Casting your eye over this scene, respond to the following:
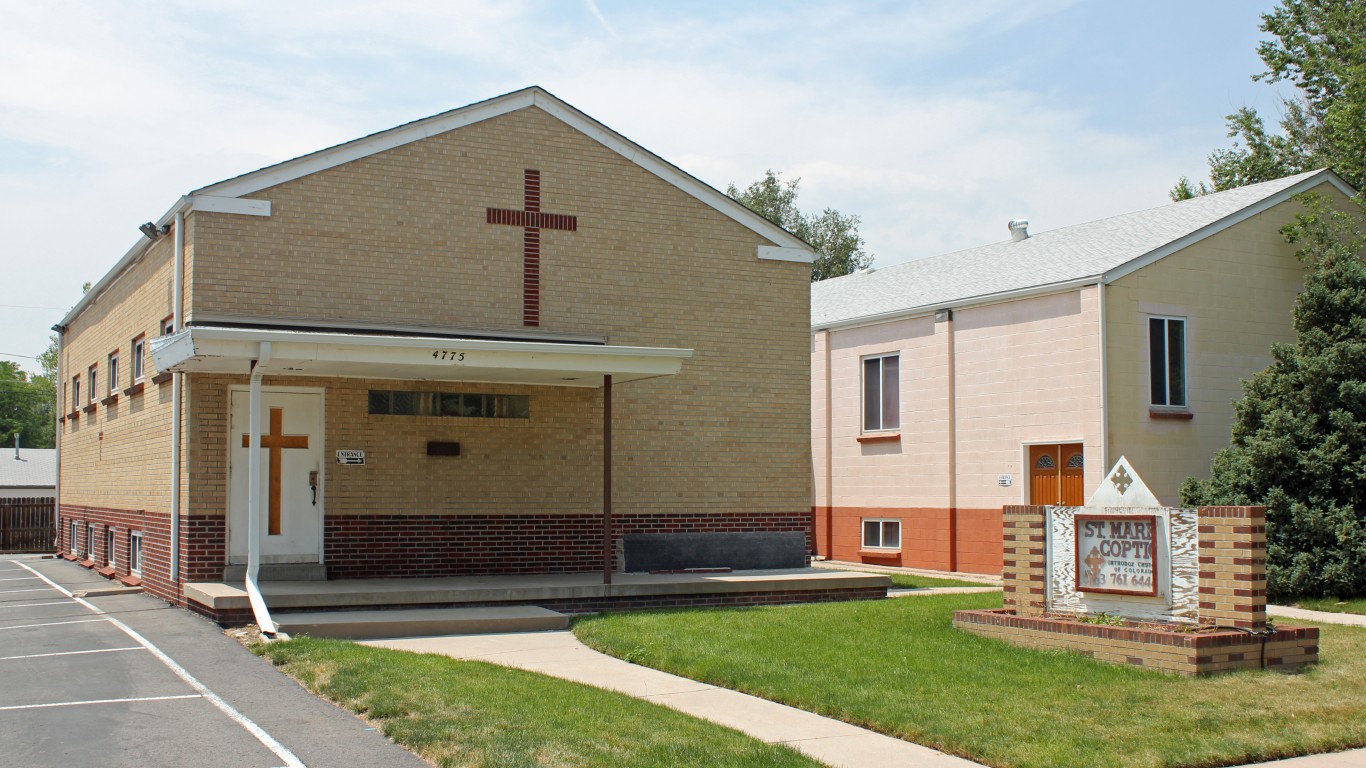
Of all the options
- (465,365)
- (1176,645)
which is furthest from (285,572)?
(1176,645)

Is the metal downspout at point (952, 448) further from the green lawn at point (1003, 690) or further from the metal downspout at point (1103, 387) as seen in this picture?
the green lawn at point (1003, 690)

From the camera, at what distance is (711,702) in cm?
988

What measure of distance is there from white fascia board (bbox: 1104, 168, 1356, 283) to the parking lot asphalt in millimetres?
14694

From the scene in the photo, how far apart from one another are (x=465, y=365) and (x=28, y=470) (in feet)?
121

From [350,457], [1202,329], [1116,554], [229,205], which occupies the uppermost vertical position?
[229,205]

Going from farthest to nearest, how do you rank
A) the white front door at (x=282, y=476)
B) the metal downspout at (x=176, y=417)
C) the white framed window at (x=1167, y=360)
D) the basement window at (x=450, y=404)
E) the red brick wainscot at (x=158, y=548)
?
the white framed window at (x=1167, y=360) < the basement window at (x=450, y=404) < the white front door at (x=282, y=476) < the metal downspout at (x=176, y=417) < the red brick wainscot at (x=158, y=548)

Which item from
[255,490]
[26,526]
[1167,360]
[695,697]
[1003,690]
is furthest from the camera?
[26,526]

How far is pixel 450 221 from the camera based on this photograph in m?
17.1

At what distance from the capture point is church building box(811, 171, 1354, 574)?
20.5 m

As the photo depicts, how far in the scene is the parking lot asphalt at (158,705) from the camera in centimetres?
791

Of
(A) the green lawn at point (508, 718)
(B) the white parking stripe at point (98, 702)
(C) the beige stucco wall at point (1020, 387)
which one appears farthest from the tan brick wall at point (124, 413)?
(C) the beige stucco wall at point (1020, 387)

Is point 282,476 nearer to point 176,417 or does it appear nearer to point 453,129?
point 176,417

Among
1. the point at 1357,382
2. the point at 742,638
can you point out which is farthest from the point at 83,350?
the point at 1357,382

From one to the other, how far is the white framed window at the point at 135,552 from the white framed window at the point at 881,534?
1336 cm
